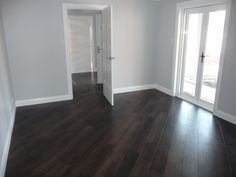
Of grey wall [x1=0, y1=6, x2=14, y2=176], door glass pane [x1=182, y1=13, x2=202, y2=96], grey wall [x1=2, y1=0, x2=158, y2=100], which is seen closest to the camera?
grey wall [x1=0, y1=6, x2=14, y2=176]

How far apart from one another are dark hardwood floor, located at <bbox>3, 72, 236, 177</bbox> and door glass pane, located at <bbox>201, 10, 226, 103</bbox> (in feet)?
1.50

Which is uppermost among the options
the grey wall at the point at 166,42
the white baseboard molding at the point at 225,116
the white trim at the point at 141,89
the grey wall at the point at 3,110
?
the grey wall at the point at 166,42

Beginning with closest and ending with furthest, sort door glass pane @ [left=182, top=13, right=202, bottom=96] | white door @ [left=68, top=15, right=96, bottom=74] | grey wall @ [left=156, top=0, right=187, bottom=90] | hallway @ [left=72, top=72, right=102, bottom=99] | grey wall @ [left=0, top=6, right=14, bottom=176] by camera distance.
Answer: grey wall @ [left=0, top=6, right=14, bottom=176], door glass pane @ [left=182, top=13, right=202, bottom=96], grey wall @ [left=156, top=0, right=187, bottom=90], hallway @ [left=72, top=72, right=102, bottom=99], white door @ [left=68, top=15, right=96, bottom=74]

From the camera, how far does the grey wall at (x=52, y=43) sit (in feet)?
12.8

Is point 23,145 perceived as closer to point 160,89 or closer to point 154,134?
point 154,134

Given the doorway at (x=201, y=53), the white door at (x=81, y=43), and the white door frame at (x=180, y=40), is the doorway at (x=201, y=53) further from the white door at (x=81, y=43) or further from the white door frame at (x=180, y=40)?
the white door at (x=81, y=43)

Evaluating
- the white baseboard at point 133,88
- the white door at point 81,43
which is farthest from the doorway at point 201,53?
the white door at point 81,43

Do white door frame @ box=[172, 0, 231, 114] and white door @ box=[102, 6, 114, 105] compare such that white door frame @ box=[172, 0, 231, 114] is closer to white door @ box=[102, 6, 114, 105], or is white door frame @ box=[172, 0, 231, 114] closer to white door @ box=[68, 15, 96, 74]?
white door @ box=[102, 6, 114, 105]

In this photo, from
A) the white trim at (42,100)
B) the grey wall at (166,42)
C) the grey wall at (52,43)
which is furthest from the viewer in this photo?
the grey wall at (166,42)

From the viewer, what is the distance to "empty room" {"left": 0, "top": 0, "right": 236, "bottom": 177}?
2.39m

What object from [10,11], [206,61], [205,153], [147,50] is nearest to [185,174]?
[205,153]

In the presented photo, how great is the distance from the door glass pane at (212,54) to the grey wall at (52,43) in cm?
172

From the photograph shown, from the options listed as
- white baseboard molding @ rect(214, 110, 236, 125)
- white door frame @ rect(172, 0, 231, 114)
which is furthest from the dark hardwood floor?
white door frame @ rect(172, 0, 231, 114)

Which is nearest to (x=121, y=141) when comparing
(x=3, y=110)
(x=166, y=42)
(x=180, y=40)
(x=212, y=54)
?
(x=3, y=110)
